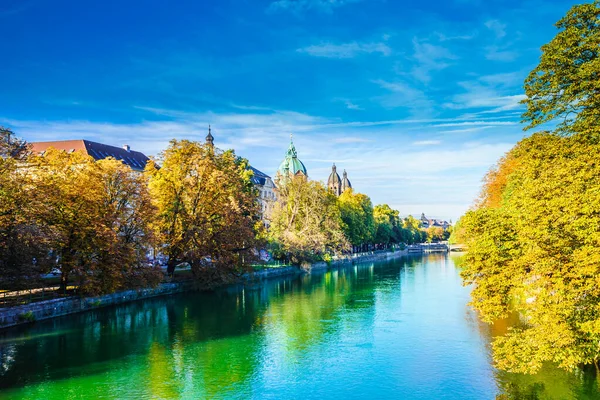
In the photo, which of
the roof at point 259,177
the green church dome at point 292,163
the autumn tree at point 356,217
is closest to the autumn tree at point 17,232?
the autumn tree at point 356,217

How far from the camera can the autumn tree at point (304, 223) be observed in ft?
209

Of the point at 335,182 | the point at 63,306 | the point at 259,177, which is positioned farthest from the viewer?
the point at 335,182

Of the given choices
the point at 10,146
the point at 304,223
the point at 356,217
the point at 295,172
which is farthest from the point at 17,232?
the point at 295,172

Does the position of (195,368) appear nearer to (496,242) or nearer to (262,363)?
(262,363)

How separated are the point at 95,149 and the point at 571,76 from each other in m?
70.6

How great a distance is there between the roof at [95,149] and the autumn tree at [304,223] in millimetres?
23526

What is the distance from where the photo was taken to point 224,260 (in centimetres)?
4516

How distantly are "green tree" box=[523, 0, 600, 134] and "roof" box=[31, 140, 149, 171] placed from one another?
59.4 meters

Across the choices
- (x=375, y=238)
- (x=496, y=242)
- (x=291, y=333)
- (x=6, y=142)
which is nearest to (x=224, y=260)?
(x=291, y=333)

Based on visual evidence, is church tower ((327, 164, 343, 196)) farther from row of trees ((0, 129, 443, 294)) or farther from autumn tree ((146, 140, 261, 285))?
autumn tree ((146, 140, 261, 285))

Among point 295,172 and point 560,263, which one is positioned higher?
point 295,172

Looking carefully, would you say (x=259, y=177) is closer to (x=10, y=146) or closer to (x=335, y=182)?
(x=335, y=182)

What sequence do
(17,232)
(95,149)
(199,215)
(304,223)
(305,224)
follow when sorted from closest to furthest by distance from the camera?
(17,232)
(199,215)
(305,224)
(304,223)
(95,149)

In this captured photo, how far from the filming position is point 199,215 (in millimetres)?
44938
